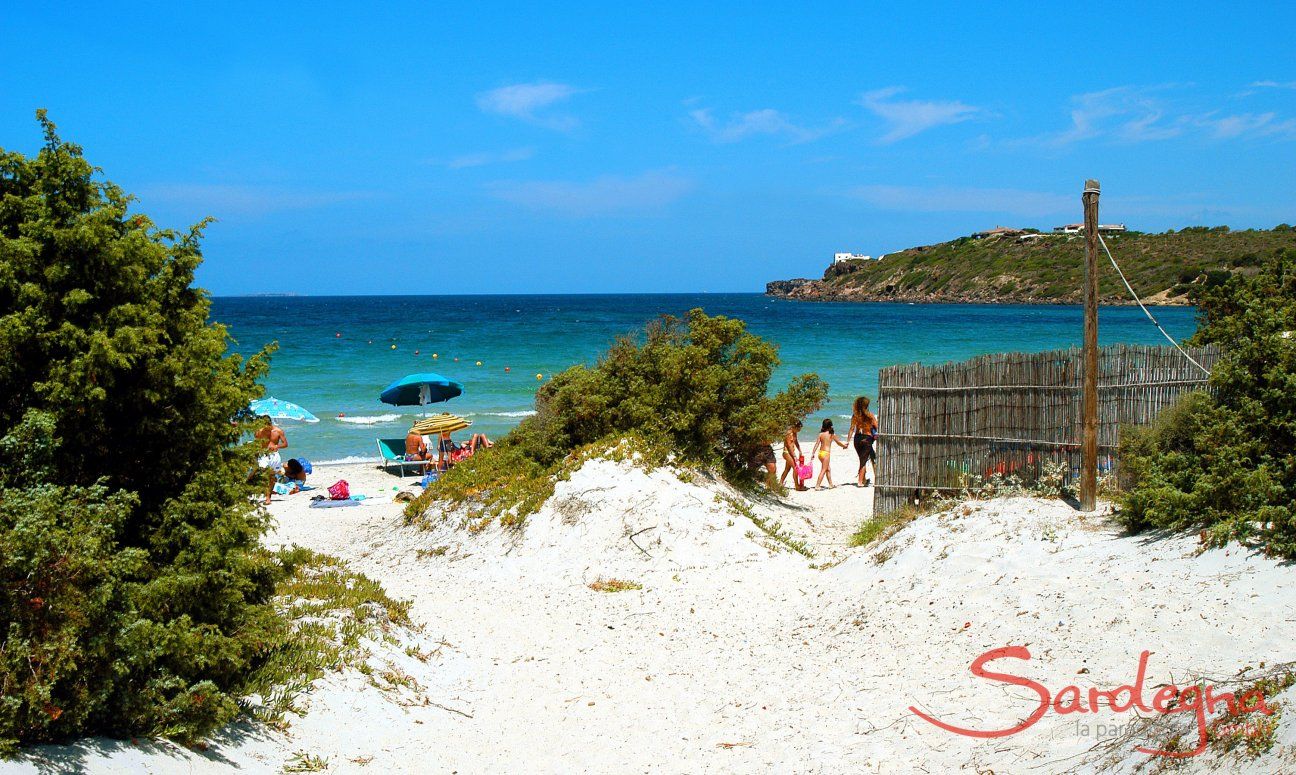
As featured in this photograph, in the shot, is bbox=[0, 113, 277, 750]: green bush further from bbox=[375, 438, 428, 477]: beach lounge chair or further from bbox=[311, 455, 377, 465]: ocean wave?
bbox=[311, 455, 377, 465]: ocean wave

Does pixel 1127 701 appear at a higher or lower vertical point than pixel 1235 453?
lower

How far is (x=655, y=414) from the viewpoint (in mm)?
13188

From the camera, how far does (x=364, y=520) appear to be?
15.6 m

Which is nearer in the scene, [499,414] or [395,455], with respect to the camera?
→ [395,455]

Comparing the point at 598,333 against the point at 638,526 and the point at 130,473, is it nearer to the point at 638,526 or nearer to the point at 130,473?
the point at 638,526

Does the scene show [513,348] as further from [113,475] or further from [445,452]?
[113,475]

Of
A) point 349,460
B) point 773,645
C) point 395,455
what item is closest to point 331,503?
point 395,455

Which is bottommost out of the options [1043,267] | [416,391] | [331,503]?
[331,503]

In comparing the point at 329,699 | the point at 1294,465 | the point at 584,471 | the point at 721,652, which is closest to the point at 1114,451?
the point at 1294,465

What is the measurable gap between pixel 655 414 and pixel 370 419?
18.8 m

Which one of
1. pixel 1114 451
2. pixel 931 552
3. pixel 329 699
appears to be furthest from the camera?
pixel 1114 451

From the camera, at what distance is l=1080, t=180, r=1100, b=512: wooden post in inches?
367

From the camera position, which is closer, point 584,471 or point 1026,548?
point 1026,548

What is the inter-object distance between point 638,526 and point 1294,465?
6611 millimetres
